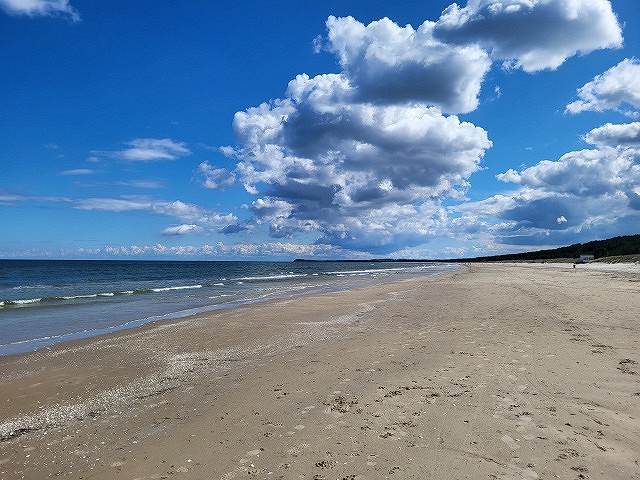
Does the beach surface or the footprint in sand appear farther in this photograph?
the footprint in sand

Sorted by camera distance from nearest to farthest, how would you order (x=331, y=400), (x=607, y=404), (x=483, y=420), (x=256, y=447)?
(x=256, y=447)
(x=483, y=420)
(x=607, y=404)
(x=331, y=400)

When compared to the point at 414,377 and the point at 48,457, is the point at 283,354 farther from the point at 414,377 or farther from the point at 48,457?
the point at 48,457

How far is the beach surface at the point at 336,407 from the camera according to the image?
482cm

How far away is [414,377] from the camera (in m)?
7.97

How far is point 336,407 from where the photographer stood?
6551mm

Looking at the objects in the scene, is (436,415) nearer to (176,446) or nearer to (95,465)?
(176,446)

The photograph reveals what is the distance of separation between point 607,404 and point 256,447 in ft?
17.3

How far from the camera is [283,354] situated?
35.4 feet

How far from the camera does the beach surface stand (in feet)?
15.8

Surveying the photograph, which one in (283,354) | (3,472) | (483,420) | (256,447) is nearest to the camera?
(3,472)

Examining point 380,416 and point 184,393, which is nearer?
point 380,416

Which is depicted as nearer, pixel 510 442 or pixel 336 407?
pixel 510 442

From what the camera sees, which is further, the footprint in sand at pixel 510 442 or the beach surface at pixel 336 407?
the footprint in sand at pixel 510 442

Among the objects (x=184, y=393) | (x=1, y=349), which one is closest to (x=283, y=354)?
(x=184, y=393)
